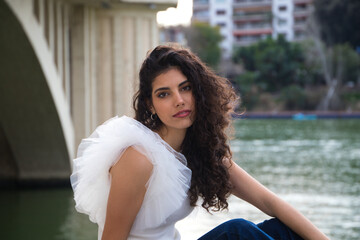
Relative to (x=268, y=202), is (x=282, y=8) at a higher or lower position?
lower

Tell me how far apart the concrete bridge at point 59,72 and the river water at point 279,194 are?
0.66 metres

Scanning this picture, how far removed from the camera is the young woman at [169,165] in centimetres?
208

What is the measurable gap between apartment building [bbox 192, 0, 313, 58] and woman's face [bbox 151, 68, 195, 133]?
4847 centimetres

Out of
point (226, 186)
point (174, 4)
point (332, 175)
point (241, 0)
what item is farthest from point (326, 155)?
point (241, 0)

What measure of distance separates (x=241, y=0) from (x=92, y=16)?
48.2 meters

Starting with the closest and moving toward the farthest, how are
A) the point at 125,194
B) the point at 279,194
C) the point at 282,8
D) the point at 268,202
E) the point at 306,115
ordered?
the point at 125,194 < the point at 268,202 < the point at 279,194 < the point at 306,115 < the point at 282,8

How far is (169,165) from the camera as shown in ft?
7.13

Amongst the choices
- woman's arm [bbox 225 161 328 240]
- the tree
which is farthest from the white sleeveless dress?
the tree

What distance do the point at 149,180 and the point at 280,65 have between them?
1469 inches

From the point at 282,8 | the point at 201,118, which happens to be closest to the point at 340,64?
the point at 282,8

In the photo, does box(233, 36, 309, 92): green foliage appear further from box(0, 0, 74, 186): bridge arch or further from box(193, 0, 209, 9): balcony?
box(0, 0, 74, 186): bridge arch

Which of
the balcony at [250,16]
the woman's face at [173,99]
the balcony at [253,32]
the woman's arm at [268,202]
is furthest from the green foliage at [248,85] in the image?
the woman's face at [173,99]

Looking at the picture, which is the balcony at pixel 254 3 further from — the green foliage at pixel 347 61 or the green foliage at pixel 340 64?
the green foliage at pixel 347 61

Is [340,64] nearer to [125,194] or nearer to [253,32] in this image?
[253,32]
